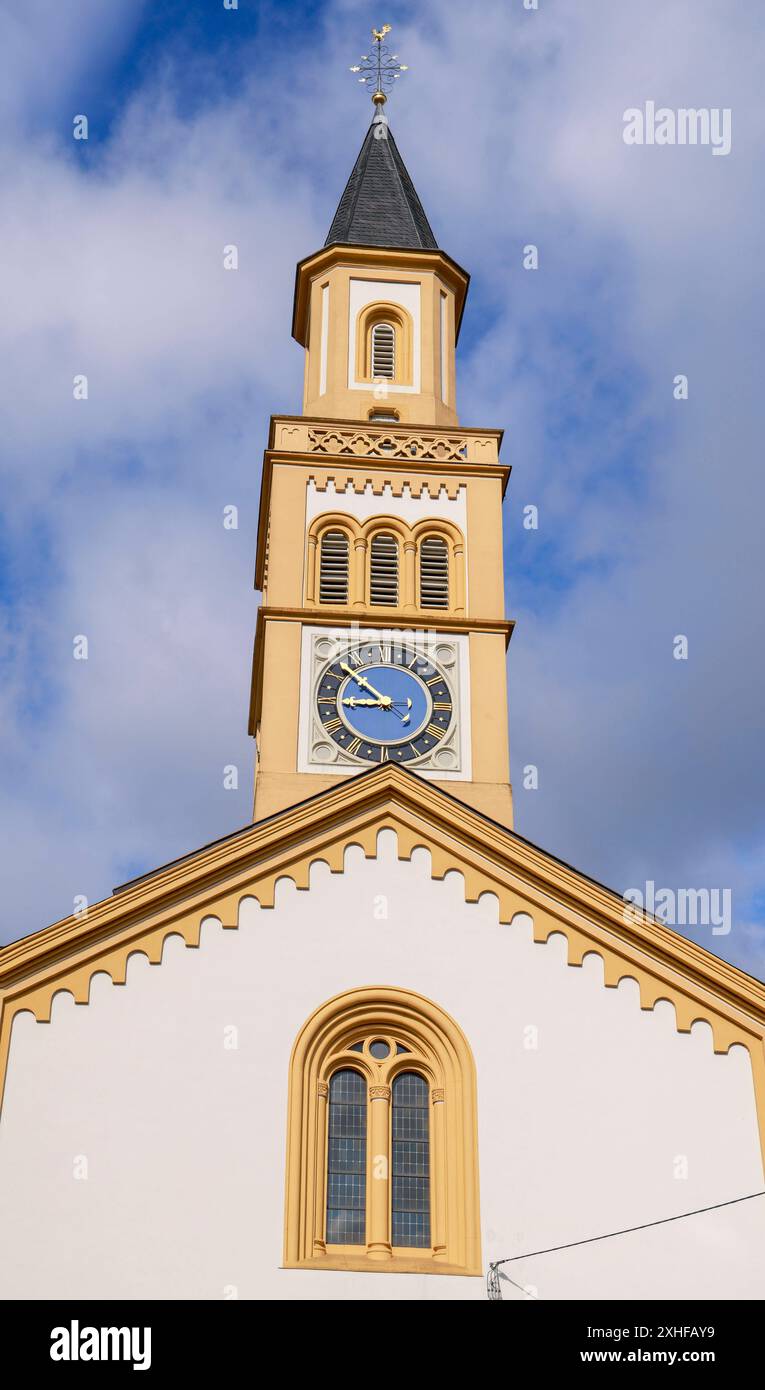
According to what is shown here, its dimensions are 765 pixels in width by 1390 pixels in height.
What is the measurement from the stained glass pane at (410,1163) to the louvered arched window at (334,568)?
11790 millimetres

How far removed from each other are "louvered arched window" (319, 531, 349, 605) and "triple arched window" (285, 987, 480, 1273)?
36.3 ft

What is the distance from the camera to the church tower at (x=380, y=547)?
94.6ft

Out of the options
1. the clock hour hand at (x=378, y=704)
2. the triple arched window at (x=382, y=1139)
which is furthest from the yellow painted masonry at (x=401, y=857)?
the clock hour hand at (x=378, y=704)

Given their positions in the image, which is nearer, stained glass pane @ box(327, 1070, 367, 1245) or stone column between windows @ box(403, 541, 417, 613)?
stained glass pane @ box(327, 1070, 367, 1245)

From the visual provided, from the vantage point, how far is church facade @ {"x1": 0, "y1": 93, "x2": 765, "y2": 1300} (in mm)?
19469

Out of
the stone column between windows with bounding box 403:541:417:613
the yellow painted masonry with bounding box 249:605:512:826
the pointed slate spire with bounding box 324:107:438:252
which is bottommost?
the yellow painted masonry with bounding box 249:605:512:826

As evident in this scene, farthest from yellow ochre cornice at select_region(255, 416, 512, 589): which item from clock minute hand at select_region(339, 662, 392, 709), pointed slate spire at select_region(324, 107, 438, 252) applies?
pointed slate spire at select_region(324, 107, 438, 252)

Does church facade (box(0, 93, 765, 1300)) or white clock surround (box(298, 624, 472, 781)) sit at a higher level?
→ white clock surround (box(298, 624, 472, 781))

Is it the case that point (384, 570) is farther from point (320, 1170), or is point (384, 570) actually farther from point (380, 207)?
point (320, 1170)

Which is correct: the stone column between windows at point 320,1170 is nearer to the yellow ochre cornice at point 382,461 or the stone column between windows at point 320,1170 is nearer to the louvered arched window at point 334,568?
the louvered arched window at point 334,568

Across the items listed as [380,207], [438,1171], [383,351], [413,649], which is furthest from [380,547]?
[438,1171]

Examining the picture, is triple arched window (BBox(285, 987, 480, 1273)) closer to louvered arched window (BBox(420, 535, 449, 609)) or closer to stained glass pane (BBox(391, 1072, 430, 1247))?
stained glass pane (BBox(391, 1072, 430, 1247))
